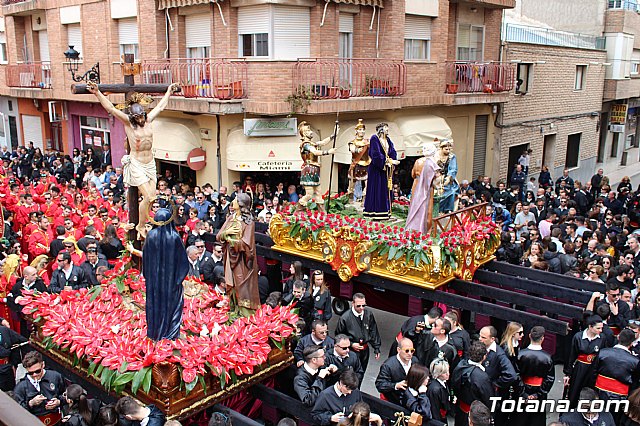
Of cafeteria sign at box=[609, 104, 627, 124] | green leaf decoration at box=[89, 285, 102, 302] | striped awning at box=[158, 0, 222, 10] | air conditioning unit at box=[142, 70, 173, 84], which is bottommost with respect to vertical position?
green leaf decoration at box=[89, 285, 102, 302]

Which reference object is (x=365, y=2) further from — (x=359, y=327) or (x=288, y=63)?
(x=359, y=327)

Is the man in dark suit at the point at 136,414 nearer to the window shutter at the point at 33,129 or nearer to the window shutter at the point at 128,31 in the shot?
the window shutter at the point at 128,31

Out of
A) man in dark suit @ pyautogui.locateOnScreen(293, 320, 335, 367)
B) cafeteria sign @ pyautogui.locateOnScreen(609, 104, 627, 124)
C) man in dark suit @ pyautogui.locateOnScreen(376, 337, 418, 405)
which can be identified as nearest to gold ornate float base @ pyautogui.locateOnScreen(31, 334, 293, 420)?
man in dark suit @ pyautogui.locateOnScreen(293, 320, 335, 367)

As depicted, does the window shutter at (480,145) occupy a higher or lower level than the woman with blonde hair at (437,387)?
higher

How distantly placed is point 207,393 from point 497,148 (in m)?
18.8

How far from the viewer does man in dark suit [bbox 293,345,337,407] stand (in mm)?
6578

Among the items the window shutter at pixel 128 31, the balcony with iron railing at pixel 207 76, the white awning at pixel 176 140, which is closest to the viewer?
the balcony with iron railing at pixel 207 76

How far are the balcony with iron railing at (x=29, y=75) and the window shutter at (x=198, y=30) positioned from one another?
29.8 feet

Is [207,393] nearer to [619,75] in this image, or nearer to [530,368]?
[530,368]

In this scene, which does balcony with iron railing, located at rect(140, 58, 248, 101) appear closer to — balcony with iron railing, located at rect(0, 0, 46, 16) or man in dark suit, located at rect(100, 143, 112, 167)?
man in dark suit, located at rect(100, 143, 112, 167)

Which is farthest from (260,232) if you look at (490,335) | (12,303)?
(490,335)

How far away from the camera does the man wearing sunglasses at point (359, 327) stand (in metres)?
8.27

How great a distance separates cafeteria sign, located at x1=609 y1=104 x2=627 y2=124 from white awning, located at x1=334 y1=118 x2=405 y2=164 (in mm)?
17855

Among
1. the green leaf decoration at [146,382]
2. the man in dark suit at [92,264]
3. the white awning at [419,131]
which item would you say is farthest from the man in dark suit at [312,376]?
the white awning at [419,131]
